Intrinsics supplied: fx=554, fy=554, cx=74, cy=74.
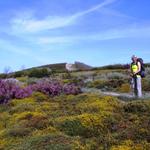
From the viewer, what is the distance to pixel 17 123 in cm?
1656

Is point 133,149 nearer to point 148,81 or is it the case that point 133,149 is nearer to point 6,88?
point 6,88

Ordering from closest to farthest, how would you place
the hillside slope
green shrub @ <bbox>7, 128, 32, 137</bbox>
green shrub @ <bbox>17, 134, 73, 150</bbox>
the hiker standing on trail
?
green shrub @ <bbox>17, 134, 73, 150</bbox>, the hillside slope, green shrub @ <bbox>7, 128, 32, 137</bbox>, the hiker standing on trail

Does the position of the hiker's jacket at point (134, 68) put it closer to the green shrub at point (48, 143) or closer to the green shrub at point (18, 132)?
the green shrub at point (18, 132)

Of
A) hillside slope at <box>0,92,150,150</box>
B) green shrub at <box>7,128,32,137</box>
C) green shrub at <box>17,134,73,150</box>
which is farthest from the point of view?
green shrub at <box>7,128,32,137</box>

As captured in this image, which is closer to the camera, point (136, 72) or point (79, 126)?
point (79, 126)

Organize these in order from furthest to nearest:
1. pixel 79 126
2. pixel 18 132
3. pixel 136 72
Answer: pixel 136 72 → pixel 18 132 → pixel 79 126

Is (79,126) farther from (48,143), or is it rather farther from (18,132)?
(48,143)

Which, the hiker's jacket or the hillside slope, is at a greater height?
the hiker's jacket

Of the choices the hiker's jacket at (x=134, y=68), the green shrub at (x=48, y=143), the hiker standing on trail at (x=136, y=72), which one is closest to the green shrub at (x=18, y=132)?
the green shrub at (x=48, y=143)

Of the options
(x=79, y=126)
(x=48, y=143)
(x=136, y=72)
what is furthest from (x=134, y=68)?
(x=48, y=143)

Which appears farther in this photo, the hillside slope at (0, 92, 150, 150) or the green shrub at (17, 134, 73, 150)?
the hillside slope at (0, 92, 150, 150)

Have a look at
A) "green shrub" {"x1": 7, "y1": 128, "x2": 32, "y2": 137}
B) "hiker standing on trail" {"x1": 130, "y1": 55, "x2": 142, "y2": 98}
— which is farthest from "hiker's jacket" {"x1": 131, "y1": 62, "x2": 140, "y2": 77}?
Result: "green shrub" {"x1": 7, "y1": 128, "x2": 32, "y2": 137}

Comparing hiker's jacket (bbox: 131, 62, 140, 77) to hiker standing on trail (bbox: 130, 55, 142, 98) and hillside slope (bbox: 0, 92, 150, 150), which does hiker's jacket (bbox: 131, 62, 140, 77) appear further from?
hillside slope (bbox: 0, 92, 150, 150)

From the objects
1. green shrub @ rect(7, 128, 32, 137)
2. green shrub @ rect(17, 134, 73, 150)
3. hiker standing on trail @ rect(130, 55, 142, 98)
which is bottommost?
green shrub @ rect(17, 134, 73, 150)
